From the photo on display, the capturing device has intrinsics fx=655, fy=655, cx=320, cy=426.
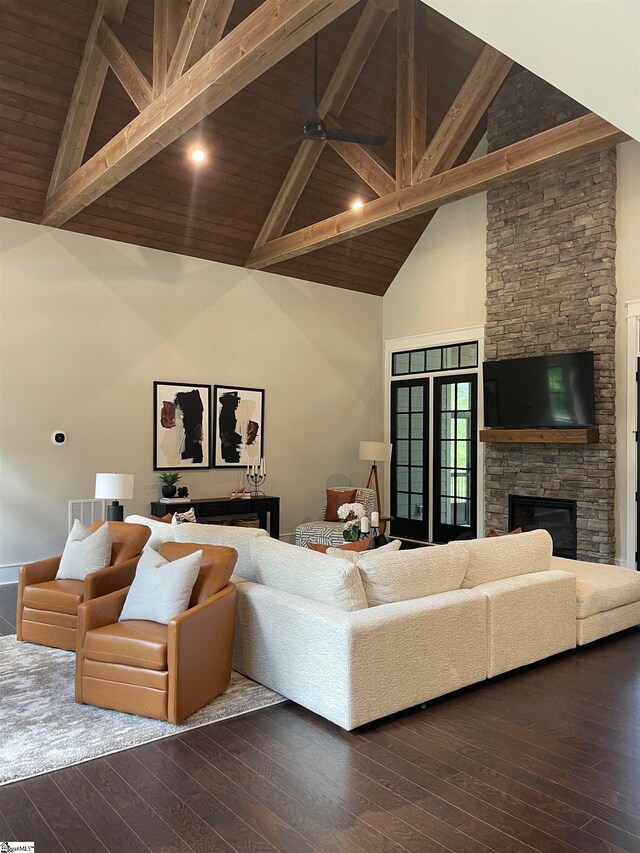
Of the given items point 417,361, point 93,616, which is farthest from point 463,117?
point 93,616

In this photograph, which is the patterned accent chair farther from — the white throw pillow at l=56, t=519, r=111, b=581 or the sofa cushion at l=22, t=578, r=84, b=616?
the sofa cushion at l=22, t=578, r=84, b=616

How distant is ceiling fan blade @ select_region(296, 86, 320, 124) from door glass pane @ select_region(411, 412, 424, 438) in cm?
457

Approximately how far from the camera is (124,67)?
5.16 m

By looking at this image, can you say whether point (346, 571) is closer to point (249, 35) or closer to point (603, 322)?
point (249, 35)

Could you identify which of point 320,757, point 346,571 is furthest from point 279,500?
point 320,757

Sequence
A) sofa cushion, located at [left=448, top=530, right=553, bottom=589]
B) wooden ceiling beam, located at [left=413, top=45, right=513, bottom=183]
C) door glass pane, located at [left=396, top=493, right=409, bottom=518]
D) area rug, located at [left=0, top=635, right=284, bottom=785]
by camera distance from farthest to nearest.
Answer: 1. door glass pane, located at [left=396, top=493, right=409, bottom=518]
2. wooden ceiling beam, located at [left=413, top=45, right=513, bottom=183]
3. sofa cushion, located at [left=448, top=530, right=553, bottom=589]
4. area rug, located at [left=0, top=635, right=284, bottom=785]

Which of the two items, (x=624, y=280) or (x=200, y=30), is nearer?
(x=200, y=30)

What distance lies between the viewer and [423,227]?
896cm

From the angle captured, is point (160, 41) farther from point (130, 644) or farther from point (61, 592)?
point (130, 644)

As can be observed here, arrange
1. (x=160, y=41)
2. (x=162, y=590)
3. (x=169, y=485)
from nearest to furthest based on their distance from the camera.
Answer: (x=162, y=590)
(x=160, y=41)
(x=169, y=485)

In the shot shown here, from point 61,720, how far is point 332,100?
6.34m

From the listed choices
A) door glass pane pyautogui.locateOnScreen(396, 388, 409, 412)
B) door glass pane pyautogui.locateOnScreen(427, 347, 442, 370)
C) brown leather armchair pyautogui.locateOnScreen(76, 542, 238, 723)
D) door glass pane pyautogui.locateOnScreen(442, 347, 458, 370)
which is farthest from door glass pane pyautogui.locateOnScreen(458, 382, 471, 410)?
brown leather armchair pyautogui.locateOnScreen(76, 542, 238, 723)

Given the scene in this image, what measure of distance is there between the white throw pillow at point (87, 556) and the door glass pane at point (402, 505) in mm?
5360

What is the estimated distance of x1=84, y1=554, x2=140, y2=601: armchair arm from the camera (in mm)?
4000
